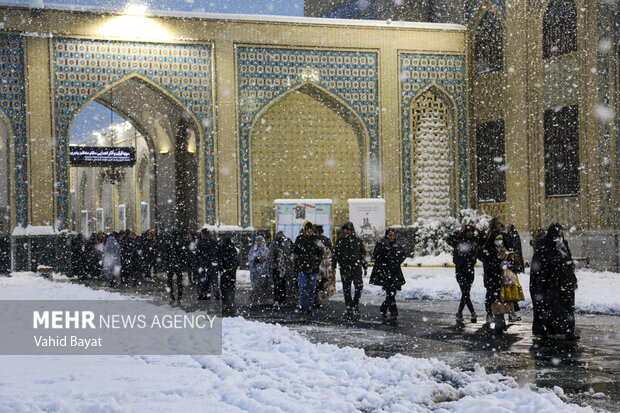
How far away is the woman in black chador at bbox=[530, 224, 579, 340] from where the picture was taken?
907 cm

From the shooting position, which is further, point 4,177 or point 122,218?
point 122,218

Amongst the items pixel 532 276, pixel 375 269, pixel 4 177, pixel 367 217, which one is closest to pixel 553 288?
pixel 532 276

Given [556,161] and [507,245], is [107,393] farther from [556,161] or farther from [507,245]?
[556,161]

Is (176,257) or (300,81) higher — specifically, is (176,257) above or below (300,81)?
below

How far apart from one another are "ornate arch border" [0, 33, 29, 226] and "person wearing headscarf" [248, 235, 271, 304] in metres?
9.46

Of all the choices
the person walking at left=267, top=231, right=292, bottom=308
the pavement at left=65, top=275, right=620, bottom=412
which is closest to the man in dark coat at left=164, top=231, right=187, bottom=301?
the pavement at left=65, top=275, right=620, bottom=412

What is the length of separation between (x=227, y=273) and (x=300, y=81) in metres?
11.2

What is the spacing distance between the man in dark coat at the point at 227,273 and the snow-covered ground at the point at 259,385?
4897 mm

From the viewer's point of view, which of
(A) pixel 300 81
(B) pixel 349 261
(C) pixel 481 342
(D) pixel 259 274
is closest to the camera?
(C) pixel 481 342

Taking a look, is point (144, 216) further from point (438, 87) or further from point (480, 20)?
point (480, 20)

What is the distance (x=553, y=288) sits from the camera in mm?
9109

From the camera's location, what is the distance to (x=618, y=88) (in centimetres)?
1958

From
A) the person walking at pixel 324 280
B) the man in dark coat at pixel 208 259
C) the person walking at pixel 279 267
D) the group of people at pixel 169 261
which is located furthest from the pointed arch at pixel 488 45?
the man in dark coat at pixel 208 259

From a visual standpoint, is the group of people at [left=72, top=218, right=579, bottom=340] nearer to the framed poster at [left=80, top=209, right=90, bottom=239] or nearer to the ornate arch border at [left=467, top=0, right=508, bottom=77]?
the ornate arch border at [left=467, top=0, right=508, bottom=77]
